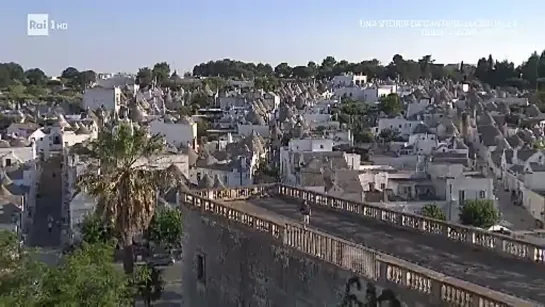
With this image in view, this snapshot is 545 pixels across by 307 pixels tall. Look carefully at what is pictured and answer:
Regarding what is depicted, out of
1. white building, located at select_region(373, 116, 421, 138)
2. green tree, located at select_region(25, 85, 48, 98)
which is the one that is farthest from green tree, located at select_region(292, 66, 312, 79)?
white building, located at select_region(373, 116, 421, 138)

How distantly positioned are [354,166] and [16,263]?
36.8 metres

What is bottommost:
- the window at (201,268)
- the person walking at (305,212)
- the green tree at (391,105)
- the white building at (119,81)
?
the window at (201,268)

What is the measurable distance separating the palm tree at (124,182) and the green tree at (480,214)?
2268cm

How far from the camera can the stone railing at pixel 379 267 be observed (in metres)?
10.1

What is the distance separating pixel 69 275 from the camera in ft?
41.9

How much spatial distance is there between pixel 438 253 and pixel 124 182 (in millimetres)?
8709

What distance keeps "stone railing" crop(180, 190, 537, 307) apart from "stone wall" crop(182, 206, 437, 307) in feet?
0.45

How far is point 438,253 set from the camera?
46.6ft

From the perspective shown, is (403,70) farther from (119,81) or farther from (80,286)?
(80,286)

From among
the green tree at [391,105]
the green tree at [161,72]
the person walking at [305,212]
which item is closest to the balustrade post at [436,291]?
A: the person walking at [305,212]

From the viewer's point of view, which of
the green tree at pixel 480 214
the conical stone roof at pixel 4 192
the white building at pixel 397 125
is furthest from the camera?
the white building at pixel 397 125

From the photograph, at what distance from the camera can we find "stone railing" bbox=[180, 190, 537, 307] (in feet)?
33.1

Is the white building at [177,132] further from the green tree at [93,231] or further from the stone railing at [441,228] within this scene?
the stone railing at [441,228]

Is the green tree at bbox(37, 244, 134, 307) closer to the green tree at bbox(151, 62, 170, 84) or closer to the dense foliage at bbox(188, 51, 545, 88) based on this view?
the dense foliage at bbox(188, 51, 545, 88)
